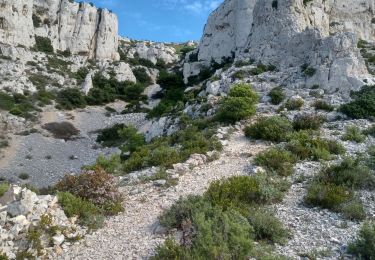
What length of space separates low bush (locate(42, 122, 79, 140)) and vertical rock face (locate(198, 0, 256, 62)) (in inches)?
858

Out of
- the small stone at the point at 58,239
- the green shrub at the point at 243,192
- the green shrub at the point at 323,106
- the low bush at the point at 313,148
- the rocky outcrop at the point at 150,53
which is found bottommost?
the small stone at the point at 58,239

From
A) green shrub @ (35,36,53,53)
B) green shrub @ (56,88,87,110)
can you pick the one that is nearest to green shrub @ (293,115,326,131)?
green shrub @ (56,88,87,110)

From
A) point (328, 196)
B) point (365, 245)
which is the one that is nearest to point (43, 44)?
point (328, 196)

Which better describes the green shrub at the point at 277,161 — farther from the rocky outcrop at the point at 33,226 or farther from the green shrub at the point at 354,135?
the rocky outcrop at the point at 33,226

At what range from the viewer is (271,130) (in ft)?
59.2

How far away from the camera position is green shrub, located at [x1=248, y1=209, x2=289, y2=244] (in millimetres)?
8875

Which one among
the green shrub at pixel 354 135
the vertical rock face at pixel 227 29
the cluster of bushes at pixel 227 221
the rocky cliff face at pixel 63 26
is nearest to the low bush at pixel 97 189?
the cluster of bushes at pixel 227 221

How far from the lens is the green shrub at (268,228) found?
29.1 feet

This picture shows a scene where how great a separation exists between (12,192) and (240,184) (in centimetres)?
644

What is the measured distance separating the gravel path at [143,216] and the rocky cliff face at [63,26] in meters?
59.9

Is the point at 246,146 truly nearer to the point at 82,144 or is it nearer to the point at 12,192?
the point at 12,192

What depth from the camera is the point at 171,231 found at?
31.1ft

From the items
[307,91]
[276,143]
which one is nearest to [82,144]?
[307,91]

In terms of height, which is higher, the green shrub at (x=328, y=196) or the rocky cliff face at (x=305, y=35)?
the rocky cliff face at (x=305, y=35)
